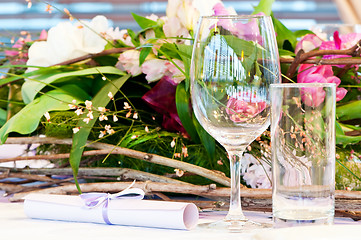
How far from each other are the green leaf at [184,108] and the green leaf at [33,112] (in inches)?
6.6

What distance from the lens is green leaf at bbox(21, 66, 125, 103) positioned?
95 cm

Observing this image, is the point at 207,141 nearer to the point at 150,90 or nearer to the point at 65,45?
the point at 150,90

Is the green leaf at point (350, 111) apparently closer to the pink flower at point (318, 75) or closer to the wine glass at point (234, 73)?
the pink flower at point (318, 75)

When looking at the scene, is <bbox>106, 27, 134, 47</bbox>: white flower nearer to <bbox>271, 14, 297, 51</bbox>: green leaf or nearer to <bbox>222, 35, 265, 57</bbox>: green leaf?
<bbox>271, 14, 297, 51</bbox>: green leaf

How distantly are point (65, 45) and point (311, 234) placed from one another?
656 mm

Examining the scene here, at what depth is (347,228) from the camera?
1.63 ft

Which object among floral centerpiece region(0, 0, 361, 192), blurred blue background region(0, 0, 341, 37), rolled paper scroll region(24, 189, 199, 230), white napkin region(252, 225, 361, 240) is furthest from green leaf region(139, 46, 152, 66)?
blurred blue background region(0, 0, 341, 37)

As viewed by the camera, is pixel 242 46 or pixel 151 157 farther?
pixel 151 157

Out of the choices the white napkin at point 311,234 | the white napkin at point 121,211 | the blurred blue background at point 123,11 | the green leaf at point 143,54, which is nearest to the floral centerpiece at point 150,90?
the green leaf at point 143,54

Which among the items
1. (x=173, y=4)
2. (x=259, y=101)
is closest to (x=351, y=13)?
(x=173, y=4)

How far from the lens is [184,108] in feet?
2.85

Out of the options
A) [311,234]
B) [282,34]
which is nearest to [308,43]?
[282,34]

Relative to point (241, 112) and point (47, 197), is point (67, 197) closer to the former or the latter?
point (47, 197)

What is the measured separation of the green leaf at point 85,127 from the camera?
83 centimetres
